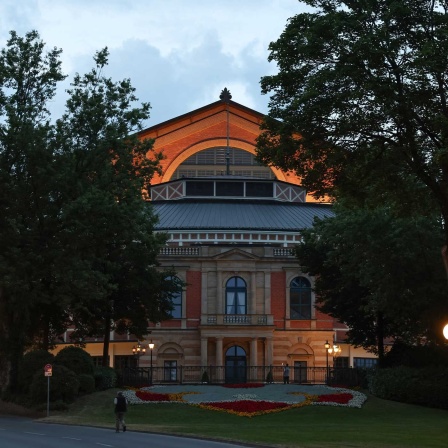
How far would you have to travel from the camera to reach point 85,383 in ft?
157

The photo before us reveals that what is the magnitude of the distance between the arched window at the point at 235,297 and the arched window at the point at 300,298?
3.73 metres

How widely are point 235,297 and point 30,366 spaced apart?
24.4m

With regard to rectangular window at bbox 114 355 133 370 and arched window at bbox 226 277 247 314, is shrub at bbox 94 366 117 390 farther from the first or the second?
rectangular window at bbox 114 355 133 370

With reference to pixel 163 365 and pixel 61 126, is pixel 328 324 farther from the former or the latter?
pixel 61 126

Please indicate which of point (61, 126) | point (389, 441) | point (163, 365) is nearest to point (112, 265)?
point (61, 126)

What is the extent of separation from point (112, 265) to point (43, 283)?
4.45 m

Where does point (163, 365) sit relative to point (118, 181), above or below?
below

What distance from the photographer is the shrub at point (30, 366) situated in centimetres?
4744

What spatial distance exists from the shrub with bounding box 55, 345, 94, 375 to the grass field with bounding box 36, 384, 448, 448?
1724 millimetres

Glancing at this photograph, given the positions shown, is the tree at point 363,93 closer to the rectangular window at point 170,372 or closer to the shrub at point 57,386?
the shrub at point 57,386

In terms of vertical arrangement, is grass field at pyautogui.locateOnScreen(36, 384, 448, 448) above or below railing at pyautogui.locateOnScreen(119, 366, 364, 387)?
below

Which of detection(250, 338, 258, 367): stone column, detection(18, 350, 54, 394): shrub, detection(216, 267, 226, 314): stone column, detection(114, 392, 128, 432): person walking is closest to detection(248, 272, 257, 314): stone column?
detection(216, 267, 226, 314): stone column

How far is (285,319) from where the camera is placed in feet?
229

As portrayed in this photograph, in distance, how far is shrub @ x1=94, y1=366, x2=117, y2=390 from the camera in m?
51.3
